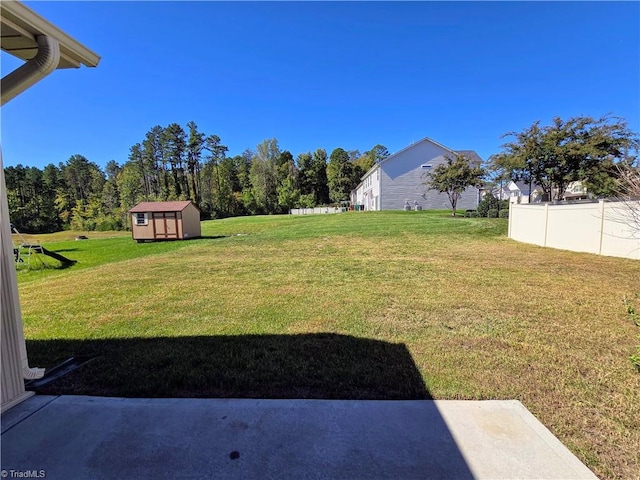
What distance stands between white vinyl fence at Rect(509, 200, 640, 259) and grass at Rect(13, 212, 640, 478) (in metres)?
1.06

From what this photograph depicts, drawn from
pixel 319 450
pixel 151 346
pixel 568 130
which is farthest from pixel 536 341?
pixel 568 130

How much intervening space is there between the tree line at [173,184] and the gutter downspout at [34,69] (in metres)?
55.6

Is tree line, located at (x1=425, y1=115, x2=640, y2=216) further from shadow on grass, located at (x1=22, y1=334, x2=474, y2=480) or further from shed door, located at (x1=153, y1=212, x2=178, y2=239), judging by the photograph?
shed door, located at (x1=153, y1=212, x2=178, y2=239)

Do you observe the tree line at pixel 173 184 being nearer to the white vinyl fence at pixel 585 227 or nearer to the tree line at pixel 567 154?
the tree line at pixel 567 154

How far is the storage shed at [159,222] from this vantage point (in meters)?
19.8

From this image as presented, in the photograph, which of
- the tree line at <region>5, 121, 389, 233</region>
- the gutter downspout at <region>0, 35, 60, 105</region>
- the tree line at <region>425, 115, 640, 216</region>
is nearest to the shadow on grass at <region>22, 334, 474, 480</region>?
the gutter downspout at <region>0, 35, 60, 105</region>

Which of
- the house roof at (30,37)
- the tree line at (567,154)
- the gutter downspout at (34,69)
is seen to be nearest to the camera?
the house roof at (30,37)

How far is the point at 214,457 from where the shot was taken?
2.04 m

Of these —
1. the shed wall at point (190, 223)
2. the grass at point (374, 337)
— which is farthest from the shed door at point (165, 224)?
the grass at point (374, 337)

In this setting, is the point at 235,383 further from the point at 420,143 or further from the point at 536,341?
the point at 420,143

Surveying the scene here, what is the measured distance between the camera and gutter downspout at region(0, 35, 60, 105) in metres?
2.40

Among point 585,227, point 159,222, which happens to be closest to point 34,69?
point 585,227

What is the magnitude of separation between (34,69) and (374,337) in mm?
4055

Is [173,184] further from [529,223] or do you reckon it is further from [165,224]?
[529,223]
